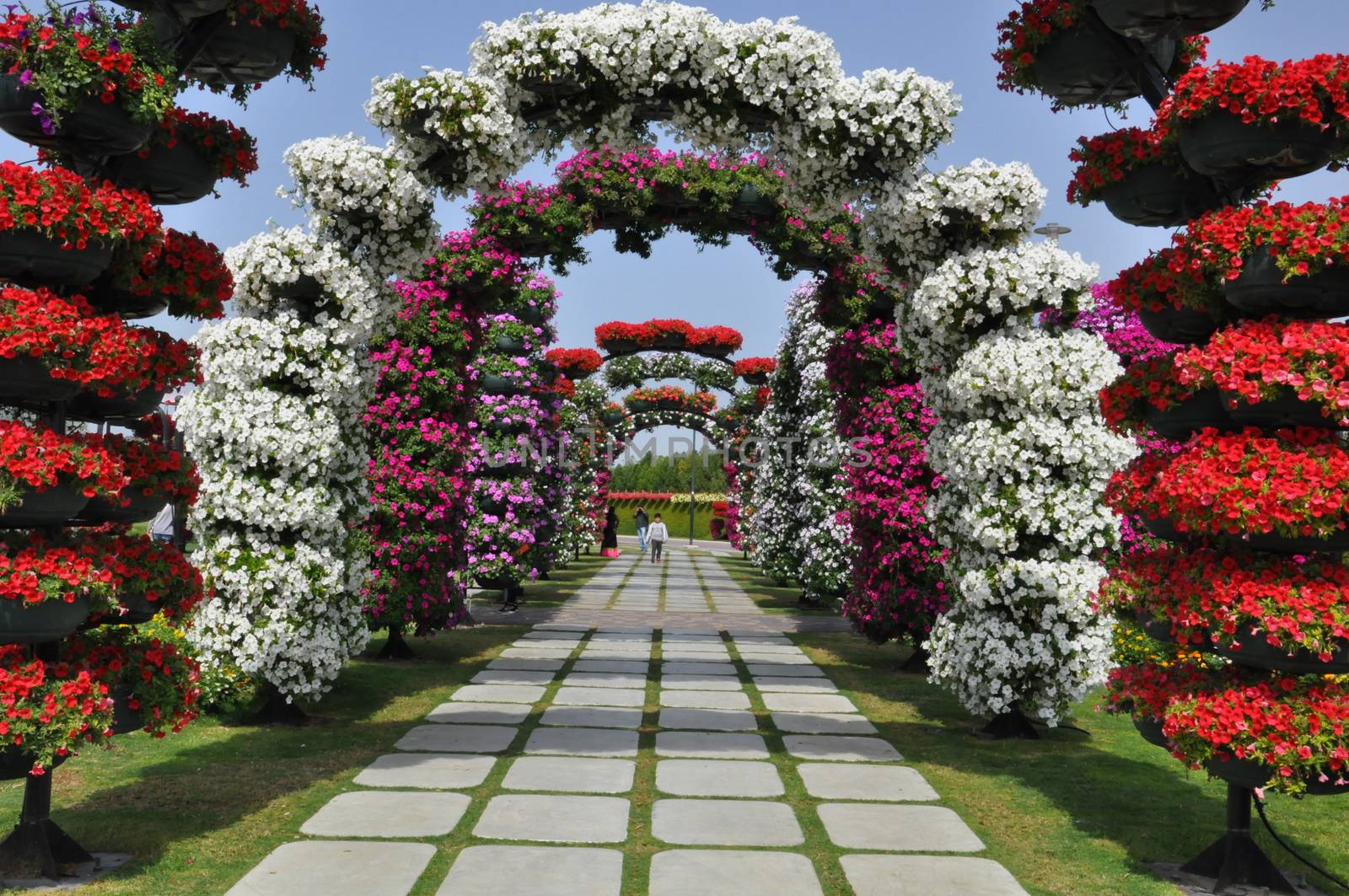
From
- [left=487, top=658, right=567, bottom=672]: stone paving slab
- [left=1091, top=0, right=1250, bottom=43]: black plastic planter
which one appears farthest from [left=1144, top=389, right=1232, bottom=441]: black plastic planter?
[left=487, top=658, right=567, bottom=672]: stone paving slab

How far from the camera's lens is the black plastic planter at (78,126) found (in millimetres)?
4293

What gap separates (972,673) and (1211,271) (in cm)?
373

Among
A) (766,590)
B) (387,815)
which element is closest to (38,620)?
(387,815)

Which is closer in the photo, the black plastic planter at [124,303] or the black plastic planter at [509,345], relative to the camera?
the black plastic planter at [124,303]

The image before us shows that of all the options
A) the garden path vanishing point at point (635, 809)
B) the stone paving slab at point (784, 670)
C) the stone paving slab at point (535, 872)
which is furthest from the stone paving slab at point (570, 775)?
the stone paving slab at point (784, 670)

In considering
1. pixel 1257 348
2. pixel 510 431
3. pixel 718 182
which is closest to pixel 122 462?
pixel 1257 348

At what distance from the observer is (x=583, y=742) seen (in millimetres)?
7098

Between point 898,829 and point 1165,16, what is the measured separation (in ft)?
13.8

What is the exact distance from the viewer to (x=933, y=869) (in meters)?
4.68

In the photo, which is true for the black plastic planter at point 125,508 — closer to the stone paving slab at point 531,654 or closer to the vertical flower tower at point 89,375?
the vertical flower tower at point 89,375

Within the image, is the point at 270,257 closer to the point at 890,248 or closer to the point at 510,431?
the point at 890,248

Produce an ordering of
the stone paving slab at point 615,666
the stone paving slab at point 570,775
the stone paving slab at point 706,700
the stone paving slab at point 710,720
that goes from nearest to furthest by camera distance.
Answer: the stone paving slab at point 570,775, the stone paving slab at point 710,720, the stone paving slab at point 706,700, the stone paving slab at point 615,666

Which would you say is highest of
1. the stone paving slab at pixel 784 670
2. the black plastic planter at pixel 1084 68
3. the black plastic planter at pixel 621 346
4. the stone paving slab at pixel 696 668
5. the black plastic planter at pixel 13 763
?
the black plastic planter at pixel 621 346

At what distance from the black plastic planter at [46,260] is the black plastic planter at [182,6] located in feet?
4.65
